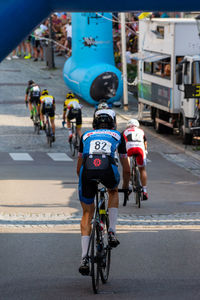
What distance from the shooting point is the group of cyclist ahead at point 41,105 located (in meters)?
22.3

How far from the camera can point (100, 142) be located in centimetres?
809

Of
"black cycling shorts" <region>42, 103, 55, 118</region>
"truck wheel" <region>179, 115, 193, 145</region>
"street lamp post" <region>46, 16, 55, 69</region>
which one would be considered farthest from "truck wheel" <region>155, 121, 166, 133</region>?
"street lamp post" <region>46, 16, 55, 69</region>

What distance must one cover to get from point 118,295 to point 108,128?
1.77 meters

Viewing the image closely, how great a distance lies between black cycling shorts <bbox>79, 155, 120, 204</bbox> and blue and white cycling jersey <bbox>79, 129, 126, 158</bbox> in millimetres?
71

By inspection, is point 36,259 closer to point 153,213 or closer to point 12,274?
point 12,274

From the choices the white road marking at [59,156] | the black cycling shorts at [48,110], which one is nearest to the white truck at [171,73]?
the white road marking at [59,156]

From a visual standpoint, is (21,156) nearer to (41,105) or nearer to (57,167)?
(41,105)

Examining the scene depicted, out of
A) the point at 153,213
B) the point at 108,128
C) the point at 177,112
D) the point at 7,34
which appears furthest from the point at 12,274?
the point at 177,112

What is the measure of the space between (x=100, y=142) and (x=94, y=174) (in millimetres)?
355

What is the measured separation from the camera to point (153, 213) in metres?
13.1

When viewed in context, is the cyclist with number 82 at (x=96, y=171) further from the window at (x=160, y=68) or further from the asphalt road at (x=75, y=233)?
the window at (x=160, y=68)

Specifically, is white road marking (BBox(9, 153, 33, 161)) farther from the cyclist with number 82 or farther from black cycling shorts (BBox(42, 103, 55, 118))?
the cyclist with number 82

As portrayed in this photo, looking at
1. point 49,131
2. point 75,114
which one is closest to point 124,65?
point 49,131

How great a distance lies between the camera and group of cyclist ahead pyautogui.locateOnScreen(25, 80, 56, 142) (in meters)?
22.3
